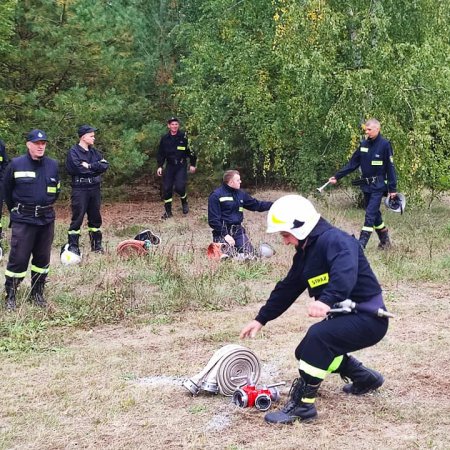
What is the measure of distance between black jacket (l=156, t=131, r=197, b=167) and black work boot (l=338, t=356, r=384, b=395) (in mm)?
9414

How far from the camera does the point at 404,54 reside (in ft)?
41.1

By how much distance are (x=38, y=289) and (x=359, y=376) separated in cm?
414

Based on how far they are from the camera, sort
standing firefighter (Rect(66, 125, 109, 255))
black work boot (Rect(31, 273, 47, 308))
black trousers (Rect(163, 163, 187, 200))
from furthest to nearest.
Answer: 1. black trousers (Rect(163, 163, 187, 200))
2. standing firefighter (Rect(66, 125, 109, 255))
3. black work boot (Rect(31, 273, 47, 308))

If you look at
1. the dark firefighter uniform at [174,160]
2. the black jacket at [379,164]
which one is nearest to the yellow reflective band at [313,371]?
the black jacket at [379,164]

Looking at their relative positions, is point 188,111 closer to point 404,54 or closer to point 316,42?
point 316,42

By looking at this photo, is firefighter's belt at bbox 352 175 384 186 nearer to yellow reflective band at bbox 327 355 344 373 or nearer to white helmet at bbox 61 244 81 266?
white helmet at bbox 61 244 81 266

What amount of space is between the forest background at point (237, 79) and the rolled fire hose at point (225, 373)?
746cm

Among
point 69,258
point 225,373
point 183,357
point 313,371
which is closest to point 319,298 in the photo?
point 313,371

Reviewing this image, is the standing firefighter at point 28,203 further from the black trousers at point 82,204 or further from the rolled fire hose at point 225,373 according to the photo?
the rolled fire hose at point 225,373

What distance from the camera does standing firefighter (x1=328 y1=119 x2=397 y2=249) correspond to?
10734 millimetres

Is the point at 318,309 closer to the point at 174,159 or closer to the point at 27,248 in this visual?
the point at 27,248

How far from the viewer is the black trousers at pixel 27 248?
25.6 ft

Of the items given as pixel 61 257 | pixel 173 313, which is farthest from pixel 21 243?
pixel 61 257

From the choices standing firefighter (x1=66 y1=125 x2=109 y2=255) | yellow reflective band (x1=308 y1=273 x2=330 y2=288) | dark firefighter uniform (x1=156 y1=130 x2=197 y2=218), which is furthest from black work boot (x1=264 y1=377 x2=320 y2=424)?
dark firefighter uniform (x1=156 y1=130 x2=197 y2=218)
